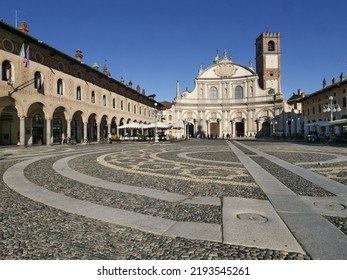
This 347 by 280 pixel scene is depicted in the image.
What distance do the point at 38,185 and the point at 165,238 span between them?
188 inches

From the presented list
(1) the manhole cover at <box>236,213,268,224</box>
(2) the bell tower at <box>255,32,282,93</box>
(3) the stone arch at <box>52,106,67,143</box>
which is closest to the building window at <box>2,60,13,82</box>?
(3) the stone arch at <box>52,106,67,143</box>

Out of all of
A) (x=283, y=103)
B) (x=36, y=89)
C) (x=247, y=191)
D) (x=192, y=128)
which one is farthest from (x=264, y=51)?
(x=247, y=191)

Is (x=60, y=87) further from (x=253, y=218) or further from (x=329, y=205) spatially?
(x=329, y=205)

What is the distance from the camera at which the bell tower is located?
63656 mm

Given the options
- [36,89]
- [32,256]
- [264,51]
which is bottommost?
[32,256]

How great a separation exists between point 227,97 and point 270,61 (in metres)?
15.0

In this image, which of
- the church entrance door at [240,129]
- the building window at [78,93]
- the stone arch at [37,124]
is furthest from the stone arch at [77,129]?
the church entrance door at [240,129]

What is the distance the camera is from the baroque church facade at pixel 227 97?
205ft

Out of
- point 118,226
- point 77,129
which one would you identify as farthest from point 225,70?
point 118,226

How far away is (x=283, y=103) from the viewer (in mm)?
57062

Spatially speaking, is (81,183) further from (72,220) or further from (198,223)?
(198,223)

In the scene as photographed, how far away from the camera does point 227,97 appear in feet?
212

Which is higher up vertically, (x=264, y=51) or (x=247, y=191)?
(x=264, y=51)

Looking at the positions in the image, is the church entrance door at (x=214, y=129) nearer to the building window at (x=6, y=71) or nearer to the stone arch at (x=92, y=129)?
the stone arch at (x=92, y=129)
